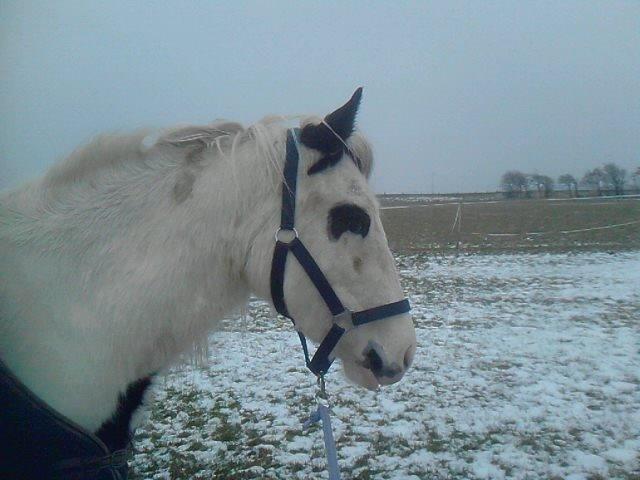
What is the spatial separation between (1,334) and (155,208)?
2.18 ft

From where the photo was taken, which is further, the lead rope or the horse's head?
the lead rope

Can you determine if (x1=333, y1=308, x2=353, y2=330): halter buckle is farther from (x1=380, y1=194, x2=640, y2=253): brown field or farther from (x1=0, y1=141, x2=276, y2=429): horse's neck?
(x1=380, y1=194, x2=640, y2=253): brown field

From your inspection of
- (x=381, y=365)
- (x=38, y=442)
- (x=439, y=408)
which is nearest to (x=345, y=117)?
(x=381, y=365)

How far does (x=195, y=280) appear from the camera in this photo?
1659 millimetres

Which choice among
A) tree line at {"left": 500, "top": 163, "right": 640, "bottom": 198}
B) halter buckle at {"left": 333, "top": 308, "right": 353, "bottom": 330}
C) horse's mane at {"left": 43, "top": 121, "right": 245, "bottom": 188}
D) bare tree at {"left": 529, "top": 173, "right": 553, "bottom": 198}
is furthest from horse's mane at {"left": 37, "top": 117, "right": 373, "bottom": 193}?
bare tree at {"left": 529, "top": 173, "right": 553, "bottom": 198}

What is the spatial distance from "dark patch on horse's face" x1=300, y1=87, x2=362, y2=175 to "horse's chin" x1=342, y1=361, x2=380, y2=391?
82 cm

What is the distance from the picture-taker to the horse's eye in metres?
1.71

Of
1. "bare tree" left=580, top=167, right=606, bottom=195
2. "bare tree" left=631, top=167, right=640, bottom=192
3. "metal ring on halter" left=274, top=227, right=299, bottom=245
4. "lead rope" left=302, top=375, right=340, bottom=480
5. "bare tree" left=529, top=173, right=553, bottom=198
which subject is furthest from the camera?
"bare tree" left=529, top=173, right=553, bottom=198

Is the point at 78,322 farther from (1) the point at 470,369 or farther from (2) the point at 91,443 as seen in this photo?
(1) the point at 470,369

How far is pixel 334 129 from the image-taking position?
1805mm

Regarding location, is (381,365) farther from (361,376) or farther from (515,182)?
(515,182)

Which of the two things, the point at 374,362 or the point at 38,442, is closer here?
the point at 38,442

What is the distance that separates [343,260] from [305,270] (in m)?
0.15

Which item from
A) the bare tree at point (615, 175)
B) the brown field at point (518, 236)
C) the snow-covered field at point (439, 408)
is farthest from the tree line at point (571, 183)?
the snow-covered field at point (439, 408)
